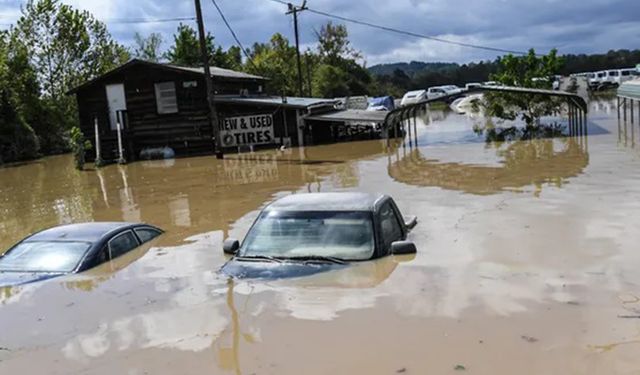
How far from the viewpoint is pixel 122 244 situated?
10.5m

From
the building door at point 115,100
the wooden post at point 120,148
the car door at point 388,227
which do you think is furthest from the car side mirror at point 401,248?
the building door at point 115,100

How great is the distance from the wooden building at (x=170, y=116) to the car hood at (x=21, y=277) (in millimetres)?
27562

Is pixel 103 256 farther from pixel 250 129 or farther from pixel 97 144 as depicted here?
pixel 97 144

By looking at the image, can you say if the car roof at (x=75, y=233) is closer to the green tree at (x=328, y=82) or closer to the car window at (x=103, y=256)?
the car window at (x=103, y=256)

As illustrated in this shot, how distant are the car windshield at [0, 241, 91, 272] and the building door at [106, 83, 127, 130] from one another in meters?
28.6

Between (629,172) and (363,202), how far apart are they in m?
13.7

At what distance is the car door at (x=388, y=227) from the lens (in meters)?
8.41

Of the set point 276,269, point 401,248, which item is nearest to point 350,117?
point 401,248

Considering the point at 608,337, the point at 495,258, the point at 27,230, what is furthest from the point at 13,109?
the point at 608,337

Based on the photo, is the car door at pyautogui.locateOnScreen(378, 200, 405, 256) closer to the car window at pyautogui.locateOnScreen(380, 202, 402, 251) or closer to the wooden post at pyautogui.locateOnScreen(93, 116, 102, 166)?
the car window at pyautogui.locateOnScreen(380, 202, 402, 251)

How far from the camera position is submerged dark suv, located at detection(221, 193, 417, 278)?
7.92m

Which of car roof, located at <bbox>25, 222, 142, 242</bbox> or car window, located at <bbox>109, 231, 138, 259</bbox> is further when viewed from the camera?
car window, located at <bbox>109, 231, 138, 259</bbox>

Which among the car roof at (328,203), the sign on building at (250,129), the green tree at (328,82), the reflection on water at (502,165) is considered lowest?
the reflection on water at (502,165)

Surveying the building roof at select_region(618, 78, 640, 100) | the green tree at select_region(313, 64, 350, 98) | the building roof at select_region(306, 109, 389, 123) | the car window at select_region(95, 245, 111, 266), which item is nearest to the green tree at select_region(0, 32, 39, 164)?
the building roof at select_region(306, 109, 389, 123)
